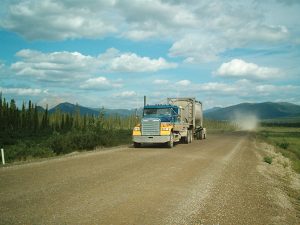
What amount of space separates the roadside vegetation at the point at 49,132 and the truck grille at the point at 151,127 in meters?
3.74

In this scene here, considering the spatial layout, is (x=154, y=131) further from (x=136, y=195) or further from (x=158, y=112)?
(x=136, y=195)

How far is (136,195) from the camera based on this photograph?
391 inches

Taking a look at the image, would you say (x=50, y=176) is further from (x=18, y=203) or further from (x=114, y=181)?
(x=18, y=203)

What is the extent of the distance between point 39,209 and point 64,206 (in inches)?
22.8

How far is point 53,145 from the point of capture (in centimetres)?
2416

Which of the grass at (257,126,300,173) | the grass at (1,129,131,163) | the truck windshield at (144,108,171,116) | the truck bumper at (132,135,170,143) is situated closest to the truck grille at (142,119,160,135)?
the truck bumper at (132,135,170,143)

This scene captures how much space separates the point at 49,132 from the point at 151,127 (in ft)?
111

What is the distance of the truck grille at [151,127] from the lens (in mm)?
25984

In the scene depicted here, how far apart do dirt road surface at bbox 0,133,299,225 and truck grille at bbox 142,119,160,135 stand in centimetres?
1000

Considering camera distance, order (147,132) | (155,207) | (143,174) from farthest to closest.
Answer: (147,132), (143,174), (155,207)

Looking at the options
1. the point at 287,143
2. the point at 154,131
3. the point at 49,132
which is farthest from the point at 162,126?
the point at 49,132

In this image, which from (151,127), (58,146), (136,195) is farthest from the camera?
(151,127)

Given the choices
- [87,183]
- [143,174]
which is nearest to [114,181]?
[87,183]

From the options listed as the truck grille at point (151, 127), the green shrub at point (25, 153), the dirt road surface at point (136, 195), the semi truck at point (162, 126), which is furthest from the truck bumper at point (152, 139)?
the dirt road surface at point (136, 195)
